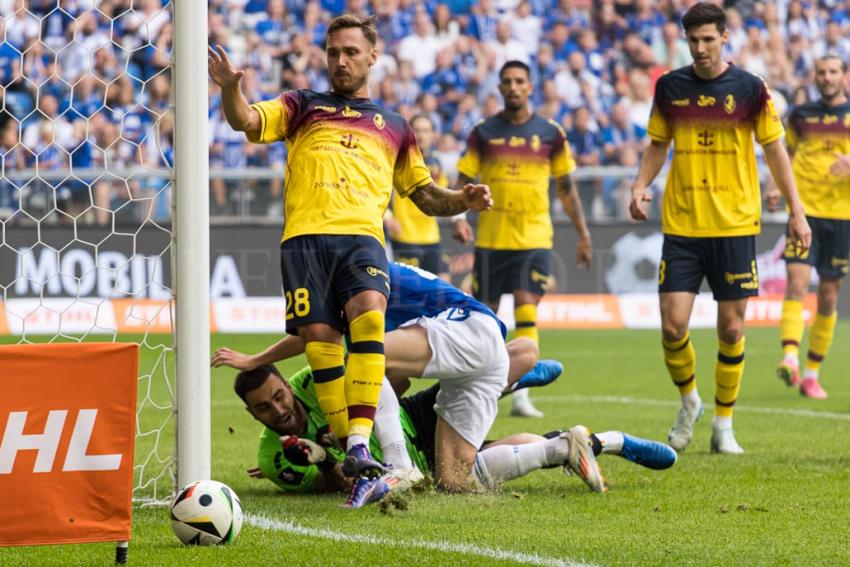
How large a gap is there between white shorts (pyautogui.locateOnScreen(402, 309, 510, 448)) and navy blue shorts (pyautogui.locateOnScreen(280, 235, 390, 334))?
351 millimetres

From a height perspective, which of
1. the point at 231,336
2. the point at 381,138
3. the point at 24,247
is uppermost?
the point at 381,138

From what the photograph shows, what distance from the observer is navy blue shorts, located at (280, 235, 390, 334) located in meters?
5.57

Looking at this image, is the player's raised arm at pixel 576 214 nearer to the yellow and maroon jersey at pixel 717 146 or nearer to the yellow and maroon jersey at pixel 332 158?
the yellow and maroon jersey at pixel 717 146

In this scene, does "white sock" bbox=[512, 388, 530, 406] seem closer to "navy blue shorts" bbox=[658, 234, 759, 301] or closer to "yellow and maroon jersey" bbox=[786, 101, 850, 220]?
"navy blue shorts" bbox=[658, 234, 759, 301]

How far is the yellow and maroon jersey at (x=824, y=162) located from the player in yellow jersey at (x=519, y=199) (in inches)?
79.7

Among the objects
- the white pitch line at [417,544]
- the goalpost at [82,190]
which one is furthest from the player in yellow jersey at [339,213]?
the goalpost at [82,190]

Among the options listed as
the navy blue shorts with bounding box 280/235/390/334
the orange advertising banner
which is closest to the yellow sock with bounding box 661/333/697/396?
the navy blue shorts with bounding box 280/235/390/334

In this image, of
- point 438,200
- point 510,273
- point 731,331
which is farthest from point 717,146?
point 510,273

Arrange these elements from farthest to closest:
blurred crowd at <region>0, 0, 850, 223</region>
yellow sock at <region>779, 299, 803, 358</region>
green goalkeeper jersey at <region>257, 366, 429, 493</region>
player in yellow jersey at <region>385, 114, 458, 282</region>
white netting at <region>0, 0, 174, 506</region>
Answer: blurred crowd at <region>0, 0, 850, 223</region> < white netting at <region>0, 0, 174, 506</region> < player in yellow jersey at <region>385, 114, 458, 282</region> < yellow sock at <region>779, 299, 803, 358</region> < green goalkeeper jersey at <region>257, 366, 429, 493</region>

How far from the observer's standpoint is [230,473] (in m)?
6.53

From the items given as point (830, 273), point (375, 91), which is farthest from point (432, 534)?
point (375, 91)

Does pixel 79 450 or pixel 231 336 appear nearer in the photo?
pixel 79 450

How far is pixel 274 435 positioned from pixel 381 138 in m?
1.38

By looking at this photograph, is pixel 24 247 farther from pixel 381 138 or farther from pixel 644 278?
pixel 381 138
